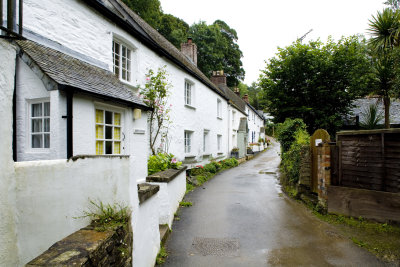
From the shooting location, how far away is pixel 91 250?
199 cm

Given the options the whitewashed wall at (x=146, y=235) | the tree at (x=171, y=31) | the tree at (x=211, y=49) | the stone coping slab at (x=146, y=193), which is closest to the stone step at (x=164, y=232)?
the whitewashed wall at (x=146, y=235)

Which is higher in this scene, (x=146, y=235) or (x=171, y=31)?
(x=171, y=31)

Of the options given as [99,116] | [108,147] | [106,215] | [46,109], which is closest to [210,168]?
[108,147]

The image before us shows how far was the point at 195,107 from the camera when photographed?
44.2 feet

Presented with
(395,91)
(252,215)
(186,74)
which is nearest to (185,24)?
(186,74)

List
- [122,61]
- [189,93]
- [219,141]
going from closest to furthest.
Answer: [122,61], [189,93], [219,141]

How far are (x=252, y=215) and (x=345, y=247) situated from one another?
7.74 feet

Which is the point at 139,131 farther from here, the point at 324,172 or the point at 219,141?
the point at 219,141

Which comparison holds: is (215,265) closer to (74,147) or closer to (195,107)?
(74,147)

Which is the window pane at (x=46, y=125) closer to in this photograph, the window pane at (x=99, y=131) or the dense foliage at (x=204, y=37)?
the window pane at (x=99, y=131)

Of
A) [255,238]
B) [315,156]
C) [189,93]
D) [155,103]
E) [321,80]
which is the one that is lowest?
[255,238]

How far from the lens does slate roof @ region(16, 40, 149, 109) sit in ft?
15.0

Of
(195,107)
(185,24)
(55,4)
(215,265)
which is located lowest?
(215,265)

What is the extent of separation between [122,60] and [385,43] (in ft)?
35.2
